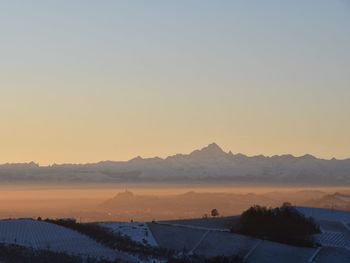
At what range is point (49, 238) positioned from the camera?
4881 cm

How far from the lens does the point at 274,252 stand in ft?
167

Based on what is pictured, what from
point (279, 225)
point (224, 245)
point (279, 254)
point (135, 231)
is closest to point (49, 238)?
point (135, 231)

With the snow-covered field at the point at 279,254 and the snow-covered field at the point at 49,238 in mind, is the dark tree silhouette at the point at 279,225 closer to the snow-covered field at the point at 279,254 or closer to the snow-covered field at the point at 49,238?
the snow-covered field at the point at 279,254

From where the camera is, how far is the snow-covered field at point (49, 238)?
45891mm

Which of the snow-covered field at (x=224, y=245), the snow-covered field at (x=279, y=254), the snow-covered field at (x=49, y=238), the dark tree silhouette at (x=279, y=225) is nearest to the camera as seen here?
the snow-covered field at (x=49, y=238)

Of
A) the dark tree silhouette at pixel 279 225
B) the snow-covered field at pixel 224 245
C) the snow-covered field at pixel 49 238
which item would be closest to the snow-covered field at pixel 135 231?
the snow-covered field at pixel 224 245

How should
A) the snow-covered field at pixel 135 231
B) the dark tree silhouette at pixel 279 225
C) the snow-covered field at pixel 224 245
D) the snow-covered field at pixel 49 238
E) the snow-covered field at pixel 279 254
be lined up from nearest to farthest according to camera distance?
the snow-covered field at pixel 49 238
the snow-covered field at pixel 279 254
the snow-covered field at pixel 224 245
the snow-covered field at pixel 135 231
the dark tree silhouette at pixel 279 225

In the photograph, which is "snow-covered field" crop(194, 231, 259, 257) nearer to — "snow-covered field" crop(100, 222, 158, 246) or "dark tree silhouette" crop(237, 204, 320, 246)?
"dark tree silhouette" crop(237, 204, 320, 246)

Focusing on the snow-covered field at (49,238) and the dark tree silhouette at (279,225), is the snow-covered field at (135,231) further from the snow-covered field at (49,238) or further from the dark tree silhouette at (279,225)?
the dark tree silhouette at (279,225)

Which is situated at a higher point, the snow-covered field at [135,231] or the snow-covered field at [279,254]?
the snow-covered field at [135,231]

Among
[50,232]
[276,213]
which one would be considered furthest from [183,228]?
[50,232]

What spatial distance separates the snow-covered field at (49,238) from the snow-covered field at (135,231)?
4.29m

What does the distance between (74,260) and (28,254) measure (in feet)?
9.46

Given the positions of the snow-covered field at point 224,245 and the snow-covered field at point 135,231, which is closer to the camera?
the snow-covered field at point 224,245
